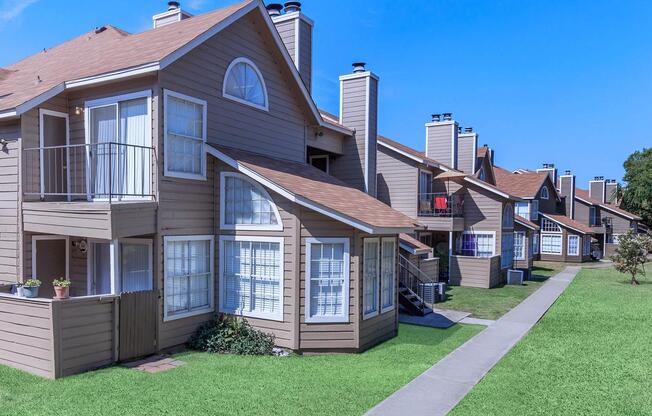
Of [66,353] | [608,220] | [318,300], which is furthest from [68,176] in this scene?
[608,220]

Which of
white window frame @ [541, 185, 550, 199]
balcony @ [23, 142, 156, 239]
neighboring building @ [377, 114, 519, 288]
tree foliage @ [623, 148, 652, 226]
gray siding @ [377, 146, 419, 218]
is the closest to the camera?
balcony @ [23, 142, 156, 239]

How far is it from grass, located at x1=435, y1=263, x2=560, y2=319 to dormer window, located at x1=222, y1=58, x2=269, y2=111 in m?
9.94

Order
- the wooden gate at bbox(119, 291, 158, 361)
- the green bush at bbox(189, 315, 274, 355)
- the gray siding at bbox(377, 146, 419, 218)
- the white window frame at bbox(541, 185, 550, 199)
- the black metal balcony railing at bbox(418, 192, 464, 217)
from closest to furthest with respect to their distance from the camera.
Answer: the wooden gate at bbox(119, 291, 158, 361) < the green bush at bbox(189, 315, 274, 355) < the gray siding at bbox(377, 146, 419, 218) < the black metal balcony railing at bbox(418, 192, 464, 217) < the white window frame at bbox(541, 185, 550, 199)

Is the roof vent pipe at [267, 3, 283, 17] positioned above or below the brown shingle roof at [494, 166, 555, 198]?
above

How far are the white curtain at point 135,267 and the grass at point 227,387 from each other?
211 centimetres

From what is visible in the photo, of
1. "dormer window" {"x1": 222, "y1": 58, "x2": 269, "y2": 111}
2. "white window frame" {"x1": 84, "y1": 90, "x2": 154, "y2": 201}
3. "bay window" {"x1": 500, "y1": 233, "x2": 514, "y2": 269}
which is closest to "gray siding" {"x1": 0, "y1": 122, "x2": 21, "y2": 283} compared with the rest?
"white window frame" {"x1": 84, "y1": 90, "x2": 154, "y2": 201}

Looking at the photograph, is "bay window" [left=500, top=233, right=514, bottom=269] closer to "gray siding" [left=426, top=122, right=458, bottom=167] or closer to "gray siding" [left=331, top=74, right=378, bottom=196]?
"gray siding" [left=426, top=122, right=458, bottom=167]

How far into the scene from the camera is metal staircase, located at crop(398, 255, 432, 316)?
1492 centimetres

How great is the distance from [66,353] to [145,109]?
17.1 ft

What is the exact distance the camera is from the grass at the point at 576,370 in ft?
24.5

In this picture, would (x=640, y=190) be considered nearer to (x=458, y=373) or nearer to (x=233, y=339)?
(x=458, y=373)

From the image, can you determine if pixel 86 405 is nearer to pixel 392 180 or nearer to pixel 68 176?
pixel 68 176

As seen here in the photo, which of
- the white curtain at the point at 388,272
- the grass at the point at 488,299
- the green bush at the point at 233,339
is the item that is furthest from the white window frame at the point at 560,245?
the green bush at the point at 233,339

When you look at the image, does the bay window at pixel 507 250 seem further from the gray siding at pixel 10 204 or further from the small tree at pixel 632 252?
the gray siding at pixel 10 204
